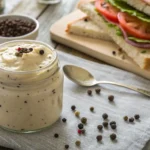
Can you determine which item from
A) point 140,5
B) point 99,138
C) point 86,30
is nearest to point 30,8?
point 86,30

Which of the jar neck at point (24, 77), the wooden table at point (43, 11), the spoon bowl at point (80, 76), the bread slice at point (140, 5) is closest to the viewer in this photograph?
the jar neck at point (24, 77)

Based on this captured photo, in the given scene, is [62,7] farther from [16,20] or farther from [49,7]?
[16,20]

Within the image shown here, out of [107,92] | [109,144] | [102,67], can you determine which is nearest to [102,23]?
[102,67]

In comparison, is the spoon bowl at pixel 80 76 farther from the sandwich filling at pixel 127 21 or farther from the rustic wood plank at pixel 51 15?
the rustic wood plank at pixel 51 15

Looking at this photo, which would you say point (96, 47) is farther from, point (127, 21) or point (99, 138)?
point (99, 138)

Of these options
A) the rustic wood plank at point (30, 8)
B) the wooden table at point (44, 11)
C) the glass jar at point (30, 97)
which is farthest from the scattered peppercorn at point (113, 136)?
the rustic wood plank at point (30, 8)

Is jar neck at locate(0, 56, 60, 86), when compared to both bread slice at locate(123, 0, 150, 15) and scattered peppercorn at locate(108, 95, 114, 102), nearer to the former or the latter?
scattered peppercorn at locate(108, 95, 114, 102)

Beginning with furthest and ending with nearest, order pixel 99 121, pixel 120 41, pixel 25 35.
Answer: pixel 120 41 → pixel 25 35 → pixel 99 121
